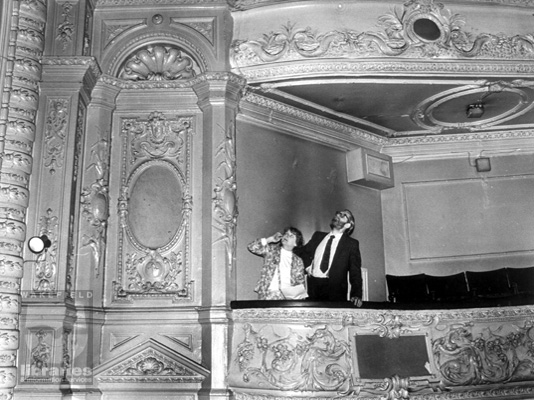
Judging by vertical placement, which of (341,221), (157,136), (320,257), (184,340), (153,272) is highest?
(157,136)

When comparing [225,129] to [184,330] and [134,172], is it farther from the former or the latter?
[184,330]

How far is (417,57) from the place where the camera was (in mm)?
7500

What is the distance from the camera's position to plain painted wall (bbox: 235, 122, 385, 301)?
744 cm

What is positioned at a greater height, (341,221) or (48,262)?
(341,221)

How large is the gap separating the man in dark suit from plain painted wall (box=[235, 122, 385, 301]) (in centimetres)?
72

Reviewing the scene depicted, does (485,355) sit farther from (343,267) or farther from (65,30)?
(65,30)

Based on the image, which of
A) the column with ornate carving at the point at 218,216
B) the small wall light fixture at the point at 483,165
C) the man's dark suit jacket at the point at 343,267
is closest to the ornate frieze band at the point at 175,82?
the column with ornate carving at the point at 218,216

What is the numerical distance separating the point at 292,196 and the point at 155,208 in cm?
179

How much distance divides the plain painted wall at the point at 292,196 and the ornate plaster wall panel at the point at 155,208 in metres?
0.66

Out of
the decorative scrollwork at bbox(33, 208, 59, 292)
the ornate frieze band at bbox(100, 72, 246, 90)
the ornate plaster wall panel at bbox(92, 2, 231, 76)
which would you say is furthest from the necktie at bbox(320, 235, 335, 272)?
the decorative scrollwork at bbox(33, 208, 59, 292)

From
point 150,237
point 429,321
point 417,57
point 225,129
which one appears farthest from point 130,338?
point 417,57

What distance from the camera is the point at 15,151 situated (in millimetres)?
6332

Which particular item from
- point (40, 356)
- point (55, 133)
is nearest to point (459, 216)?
point (55, 133)

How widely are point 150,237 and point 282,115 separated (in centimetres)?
237
